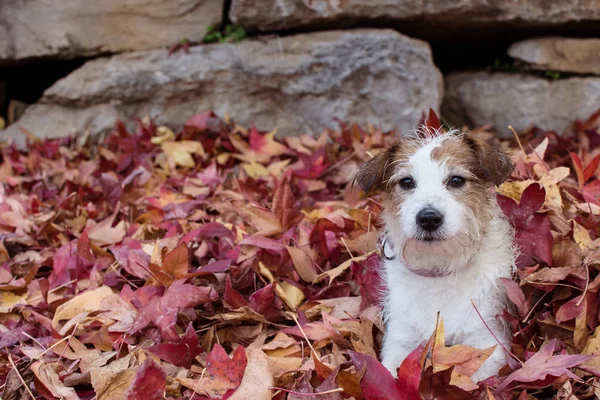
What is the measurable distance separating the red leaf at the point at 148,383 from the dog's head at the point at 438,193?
1.13 metres

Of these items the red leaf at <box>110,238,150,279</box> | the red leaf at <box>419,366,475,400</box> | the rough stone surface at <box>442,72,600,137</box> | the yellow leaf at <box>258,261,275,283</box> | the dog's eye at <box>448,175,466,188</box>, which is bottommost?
the rough stone surface at <box>442,72,600,137</box>

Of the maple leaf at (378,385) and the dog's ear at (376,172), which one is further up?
the dog's ear at (376,172)

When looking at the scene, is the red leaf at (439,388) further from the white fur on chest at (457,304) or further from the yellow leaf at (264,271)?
the yellow leaf at (264,271)

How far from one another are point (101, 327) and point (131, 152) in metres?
2.37

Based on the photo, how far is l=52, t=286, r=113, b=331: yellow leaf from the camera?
281cm

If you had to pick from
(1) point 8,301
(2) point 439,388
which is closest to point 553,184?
(2) point 439,388

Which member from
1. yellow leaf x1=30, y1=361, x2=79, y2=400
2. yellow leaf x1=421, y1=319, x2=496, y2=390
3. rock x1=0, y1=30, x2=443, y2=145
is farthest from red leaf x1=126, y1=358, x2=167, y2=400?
rock x1=0, y1=30, x2=443, y2=145

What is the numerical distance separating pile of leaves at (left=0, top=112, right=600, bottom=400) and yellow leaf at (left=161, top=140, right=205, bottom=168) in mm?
732

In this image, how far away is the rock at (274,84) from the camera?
17.1 ft

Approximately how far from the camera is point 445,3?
5.01 metres

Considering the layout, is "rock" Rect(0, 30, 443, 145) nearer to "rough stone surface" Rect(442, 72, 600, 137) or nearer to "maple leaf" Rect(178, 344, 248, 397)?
"rough stone surface" Rect(442, 72, 600, 137)

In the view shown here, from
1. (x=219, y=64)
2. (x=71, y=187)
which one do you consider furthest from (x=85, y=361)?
(x=219, y=64)


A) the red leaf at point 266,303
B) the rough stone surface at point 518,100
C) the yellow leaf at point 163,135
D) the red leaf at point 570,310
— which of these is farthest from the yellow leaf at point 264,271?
the rough stone surface at point 518,100

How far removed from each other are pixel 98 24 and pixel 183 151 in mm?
1697
